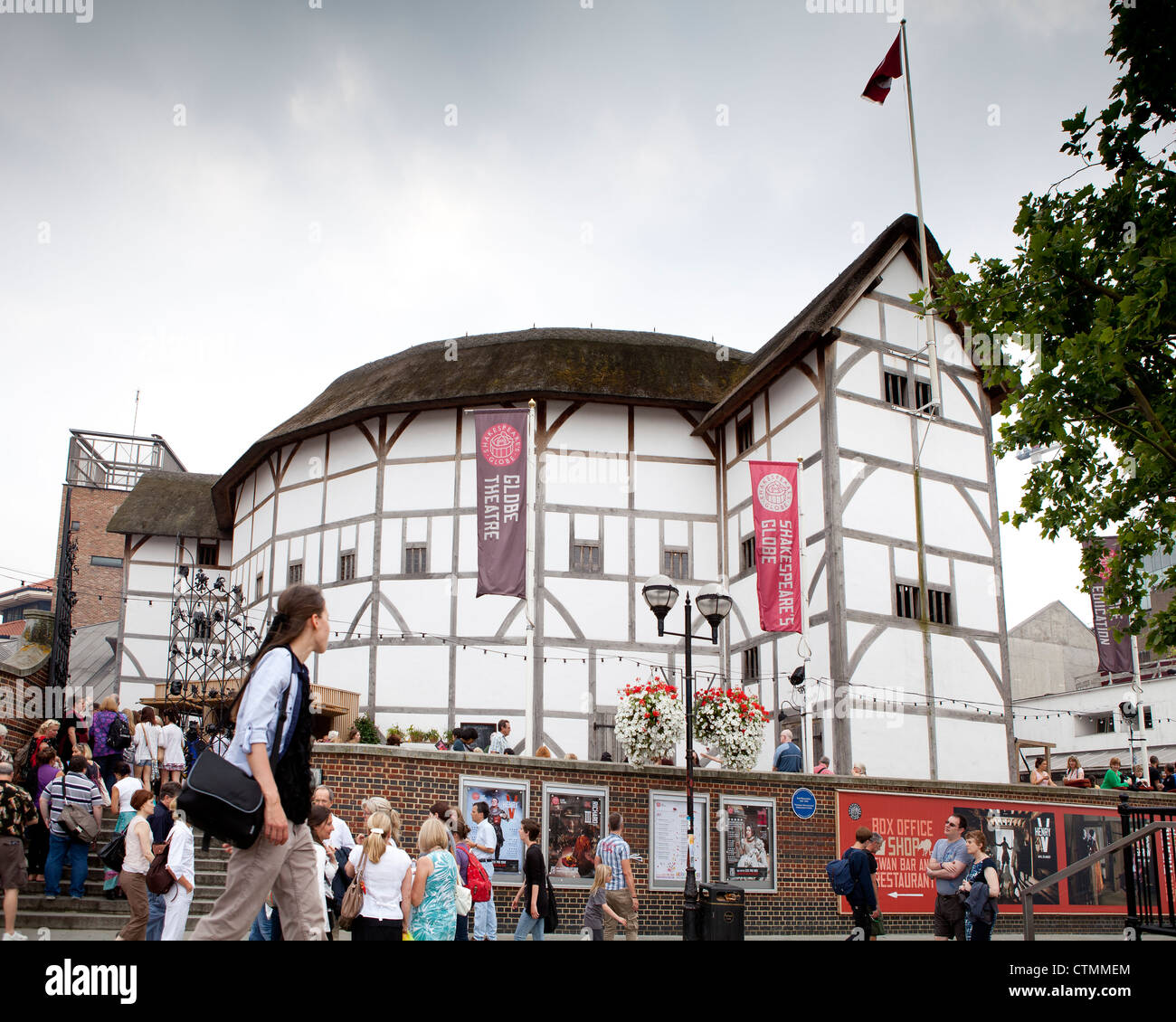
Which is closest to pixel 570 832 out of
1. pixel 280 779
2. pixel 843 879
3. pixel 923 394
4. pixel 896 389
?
pixel 843 879

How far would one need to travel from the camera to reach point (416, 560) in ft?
89.1

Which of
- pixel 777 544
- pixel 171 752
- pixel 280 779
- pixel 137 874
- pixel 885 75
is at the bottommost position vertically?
pixel 137 874

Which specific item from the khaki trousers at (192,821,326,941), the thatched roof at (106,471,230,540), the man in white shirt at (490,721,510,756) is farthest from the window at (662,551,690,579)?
the khaki trousers at (192,821,326,941)

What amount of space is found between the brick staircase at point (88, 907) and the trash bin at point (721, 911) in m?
5.94

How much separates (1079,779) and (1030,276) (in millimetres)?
11464

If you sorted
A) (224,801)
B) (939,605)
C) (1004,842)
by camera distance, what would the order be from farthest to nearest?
(939,605) → (1004,842) → (224,801)

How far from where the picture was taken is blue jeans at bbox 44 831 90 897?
1284 centimetres

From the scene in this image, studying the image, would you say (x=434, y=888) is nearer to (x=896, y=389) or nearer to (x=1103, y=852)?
(x=1103, y=852)

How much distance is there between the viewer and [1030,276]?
45.9ft

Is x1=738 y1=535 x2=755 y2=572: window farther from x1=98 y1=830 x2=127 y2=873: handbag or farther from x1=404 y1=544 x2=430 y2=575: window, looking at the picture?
x1=98 y1=830 x2=127 y2=873: handbag

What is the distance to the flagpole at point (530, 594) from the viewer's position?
2012 cm

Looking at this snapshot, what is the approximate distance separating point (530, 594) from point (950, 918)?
13.6 m
